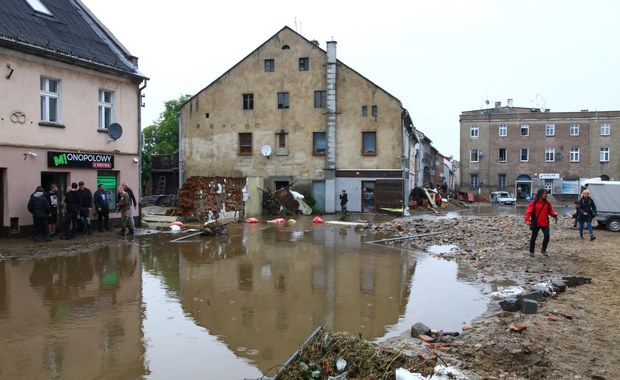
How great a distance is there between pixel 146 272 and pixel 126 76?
37.7 feet

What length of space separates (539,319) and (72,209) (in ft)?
46.4

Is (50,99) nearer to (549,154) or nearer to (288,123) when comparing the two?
(288,123)

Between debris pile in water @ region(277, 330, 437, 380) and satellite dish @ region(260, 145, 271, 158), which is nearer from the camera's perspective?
debris pile in water @ region(277, 330, 437, 380)

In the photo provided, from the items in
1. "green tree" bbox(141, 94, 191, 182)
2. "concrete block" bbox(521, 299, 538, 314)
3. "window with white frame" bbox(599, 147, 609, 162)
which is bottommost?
"concrete block" bbox(521, 299, 538, 314)

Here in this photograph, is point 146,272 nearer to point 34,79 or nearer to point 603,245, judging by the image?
point 34,79

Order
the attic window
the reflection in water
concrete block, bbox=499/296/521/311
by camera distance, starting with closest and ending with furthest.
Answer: the reflection in water → concrete block, bbox=499/296/521/311 → the attic window

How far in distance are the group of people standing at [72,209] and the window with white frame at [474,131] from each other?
53.6 metres

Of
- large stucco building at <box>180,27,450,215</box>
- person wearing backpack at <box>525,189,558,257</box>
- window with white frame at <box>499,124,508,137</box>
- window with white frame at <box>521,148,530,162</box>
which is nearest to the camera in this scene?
person wearing backpack at <box>525,189,558,257</box>

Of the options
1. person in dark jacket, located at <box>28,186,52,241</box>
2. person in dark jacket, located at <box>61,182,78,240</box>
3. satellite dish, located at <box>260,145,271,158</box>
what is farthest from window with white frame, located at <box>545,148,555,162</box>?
person in dark jacket, located at <box>28,186,52,241</box>

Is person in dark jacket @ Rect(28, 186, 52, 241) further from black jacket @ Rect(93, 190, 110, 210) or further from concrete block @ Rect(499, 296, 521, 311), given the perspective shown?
concrete block @ Rect(499, 296, 521, 311)

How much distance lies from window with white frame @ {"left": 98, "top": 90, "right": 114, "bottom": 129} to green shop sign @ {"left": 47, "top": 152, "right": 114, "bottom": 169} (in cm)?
126

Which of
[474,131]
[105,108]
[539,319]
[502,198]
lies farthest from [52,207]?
[474,131]

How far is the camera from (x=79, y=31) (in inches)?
773

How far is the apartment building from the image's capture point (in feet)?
201
